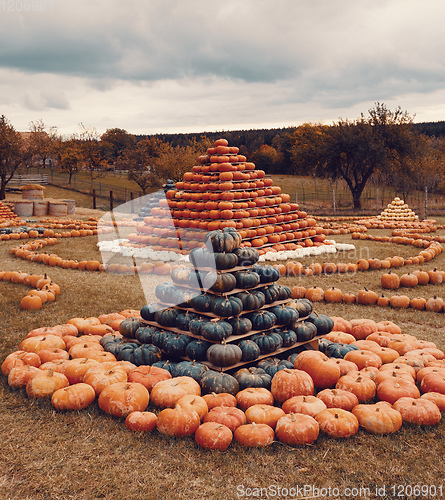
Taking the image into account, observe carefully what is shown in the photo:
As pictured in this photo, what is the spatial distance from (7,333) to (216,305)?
3.92 m

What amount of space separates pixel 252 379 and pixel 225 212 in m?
9.21

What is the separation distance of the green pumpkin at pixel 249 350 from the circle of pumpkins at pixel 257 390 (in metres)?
0.15

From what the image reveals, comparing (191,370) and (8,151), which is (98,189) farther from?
(191,370)

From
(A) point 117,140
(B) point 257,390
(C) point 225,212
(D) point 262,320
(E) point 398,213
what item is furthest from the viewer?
(A) point 117,140

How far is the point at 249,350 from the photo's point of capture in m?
5.43

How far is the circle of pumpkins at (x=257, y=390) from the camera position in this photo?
4301 mm

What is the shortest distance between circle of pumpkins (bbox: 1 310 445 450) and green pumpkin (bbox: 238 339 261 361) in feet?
0.49

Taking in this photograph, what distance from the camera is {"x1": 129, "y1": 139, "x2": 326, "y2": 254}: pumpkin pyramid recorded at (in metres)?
14.3

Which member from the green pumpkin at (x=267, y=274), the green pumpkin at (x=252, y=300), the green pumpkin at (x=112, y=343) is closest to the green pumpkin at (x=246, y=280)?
the green pumpkin at (x=252, y=300)

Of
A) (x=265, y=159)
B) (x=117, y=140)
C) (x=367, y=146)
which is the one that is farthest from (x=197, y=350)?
(x=117, y=140)

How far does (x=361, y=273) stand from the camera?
1232 centimetres

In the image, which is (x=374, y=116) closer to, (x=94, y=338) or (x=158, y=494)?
(x=94, y=338)

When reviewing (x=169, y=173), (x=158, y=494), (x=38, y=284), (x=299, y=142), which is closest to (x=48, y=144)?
(x=169, y=173)

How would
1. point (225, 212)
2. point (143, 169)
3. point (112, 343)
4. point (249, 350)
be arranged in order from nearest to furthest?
1. point (249, 350)
2. point (112, 343)
3. point (225, 212)
4. point (143, 169)
